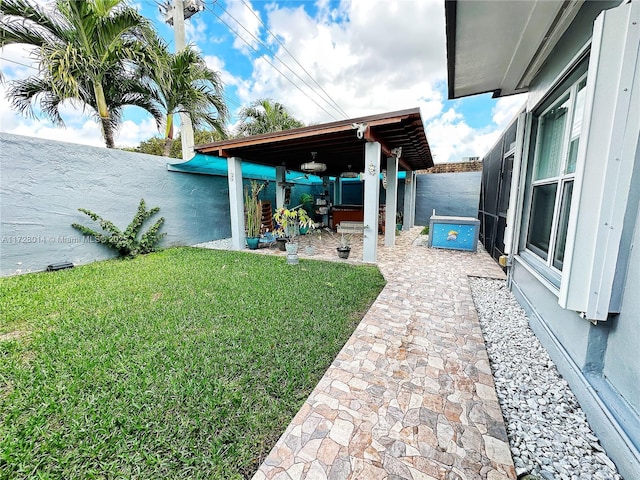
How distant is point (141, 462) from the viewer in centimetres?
146

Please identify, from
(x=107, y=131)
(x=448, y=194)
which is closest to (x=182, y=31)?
(x=107, y=131)

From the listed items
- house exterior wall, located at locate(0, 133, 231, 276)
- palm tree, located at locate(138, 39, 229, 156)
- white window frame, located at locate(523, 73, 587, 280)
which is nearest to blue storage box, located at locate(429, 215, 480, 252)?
white window frame, located at locate(523, 73, 587, 280)

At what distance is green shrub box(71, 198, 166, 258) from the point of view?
567 cm

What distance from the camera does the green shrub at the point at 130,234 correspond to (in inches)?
223

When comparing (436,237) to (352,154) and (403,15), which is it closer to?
(352,154)

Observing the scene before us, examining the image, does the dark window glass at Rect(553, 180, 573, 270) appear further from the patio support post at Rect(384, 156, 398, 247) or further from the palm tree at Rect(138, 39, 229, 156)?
the palm tree at Rect(138, 39, 229, 156)

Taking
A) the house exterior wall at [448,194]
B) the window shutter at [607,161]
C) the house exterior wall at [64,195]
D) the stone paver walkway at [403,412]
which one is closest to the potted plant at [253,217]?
the house exterior wall at [64,195]

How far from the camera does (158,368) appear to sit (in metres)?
2.26

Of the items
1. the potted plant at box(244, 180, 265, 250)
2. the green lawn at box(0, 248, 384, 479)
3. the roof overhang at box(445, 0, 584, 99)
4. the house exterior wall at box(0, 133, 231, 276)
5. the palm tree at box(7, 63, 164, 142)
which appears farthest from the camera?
the potted plant at box(244, 180, 265, 250)

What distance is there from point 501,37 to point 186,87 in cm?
734

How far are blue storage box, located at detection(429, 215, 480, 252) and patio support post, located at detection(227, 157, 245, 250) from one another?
18.2 feet

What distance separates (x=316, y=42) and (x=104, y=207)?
35.7 ft

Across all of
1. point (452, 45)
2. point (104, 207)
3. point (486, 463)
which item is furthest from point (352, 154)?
point (486, 463)

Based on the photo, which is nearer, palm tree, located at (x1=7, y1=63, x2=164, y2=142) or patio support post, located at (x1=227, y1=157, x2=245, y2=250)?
palm tree, located at (x1=7, y1=63, x2=164, y2=142)
